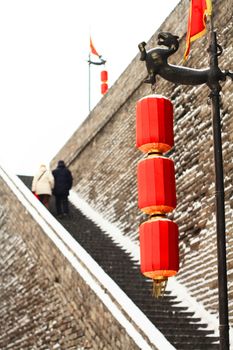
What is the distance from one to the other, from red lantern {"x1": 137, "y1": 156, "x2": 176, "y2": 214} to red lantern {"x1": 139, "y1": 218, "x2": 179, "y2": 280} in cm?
11

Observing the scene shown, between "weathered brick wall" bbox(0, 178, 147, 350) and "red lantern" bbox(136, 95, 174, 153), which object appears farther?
"weathered brick wall" bbox(0, 178, 147, 350)

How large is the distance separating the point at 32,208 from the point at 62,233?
1571mm

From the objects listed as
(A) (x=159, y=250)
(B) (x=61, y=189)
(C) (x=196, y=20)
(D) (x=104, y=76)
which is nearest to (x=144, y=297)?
(C) (x=196, y=20)

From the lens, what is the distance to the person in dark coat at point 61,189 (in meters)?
13.4

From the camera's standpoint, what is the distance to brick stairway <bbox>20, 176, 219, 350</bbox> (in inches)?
318

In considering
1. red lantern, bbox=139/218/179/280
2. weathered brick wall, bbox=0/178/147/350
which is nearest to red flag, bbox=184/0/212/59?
red lantern, bbox=139/218/179/280

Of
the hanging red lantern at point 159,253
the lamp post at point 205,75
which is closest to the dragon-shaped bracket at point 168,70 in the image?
the lamp post at point 205,75

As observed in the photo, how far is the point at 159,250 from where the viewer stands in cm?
604

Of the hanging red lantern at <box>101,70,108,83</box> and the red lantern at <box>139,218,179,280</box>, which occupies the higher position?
the hanging red lantern at <box>101,70,108,83</box>

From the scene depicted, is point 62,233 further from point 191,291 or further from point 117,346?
point 117,346

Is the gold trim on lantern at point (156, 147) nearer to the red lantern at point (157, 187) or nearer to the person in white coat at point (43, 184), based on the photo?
the red lantern at point (157, 187)

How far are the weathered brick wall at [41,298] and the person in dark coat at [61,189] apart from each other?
2.78 ft

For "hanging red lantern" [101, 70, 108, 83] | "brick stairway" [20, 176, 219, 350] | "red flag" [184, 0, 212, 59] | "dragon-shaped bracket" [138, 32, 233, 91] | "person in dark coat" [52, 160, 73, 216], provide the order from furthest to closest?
"hanging red lantern" [101, 70, 108, 83] → "person in dark coat" [52, 160, 73, 216] → "brick stairway" [20, 176, 219, 350] → "red flag" [184, 0, 212, 59] → "dragon-shaped bracket" [138, 32, 233, 91]

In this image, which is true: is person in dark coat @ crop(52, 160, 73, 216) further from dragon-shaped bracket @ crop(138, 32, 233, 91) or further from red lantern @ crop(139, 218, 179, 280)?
dragon-shaped bracket @ crop(138, 32, 233, 91)
